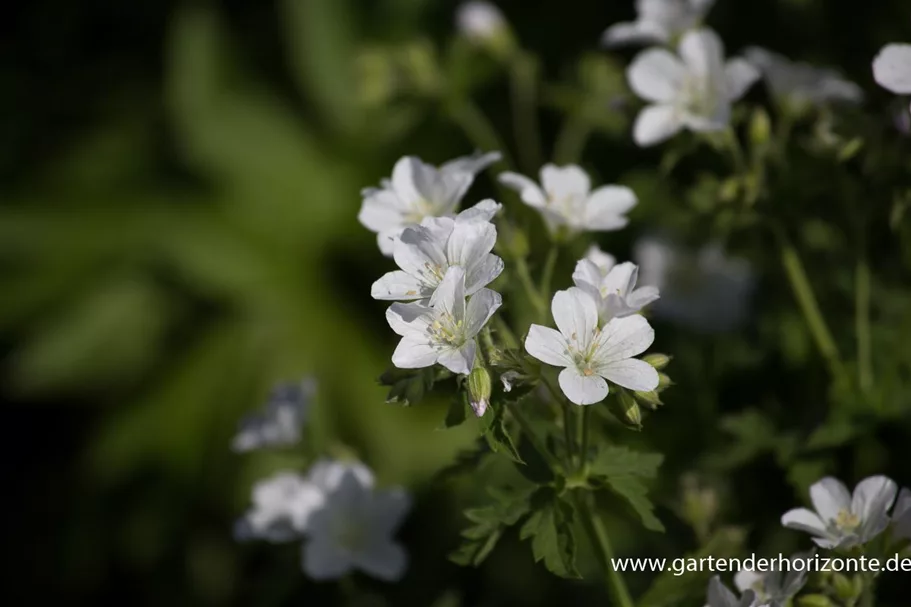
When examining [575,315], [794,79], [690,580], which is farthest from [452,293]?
[794,79]

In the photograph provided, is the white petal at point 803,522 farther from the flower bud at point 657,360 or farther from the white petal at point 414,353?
the white petal at point 414,353

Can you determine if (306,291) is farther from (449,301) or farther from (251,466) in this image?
(449,301)

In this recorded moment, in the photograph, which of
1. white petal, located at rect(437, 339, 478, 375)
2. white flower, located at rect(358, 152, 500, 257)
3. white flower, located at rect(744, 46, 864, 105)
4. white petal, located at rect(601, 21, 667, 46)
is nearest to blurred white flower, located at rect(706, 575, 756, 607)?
white petal, located at rect(437, 339, 478, 375)

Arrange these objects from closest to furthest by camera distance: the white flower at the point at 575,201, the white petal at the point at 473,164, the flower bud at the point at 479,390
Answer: the flower bud at the point at 479,390, the white petal at the point at 473,164, the white flower at the point at 575,201

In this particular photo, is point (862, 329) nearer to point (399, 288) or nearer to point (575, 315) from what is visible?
point (575, 315)

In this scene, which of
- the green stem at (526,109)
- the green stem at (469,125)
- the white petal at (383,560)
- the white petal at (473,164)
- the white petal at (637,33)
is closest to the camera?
the white petal at (473,164)

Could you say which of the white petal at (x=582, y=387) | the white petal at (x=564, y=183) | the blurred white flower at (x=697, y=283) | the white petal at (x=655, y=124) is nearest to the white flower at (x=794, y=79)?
the white petal at (x=655, y=124)

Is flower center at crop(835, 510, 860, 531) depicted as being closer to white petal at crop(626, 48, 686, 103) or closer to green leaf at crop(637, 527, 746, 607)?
green leaf at crop(637, 527, 746, 607)
